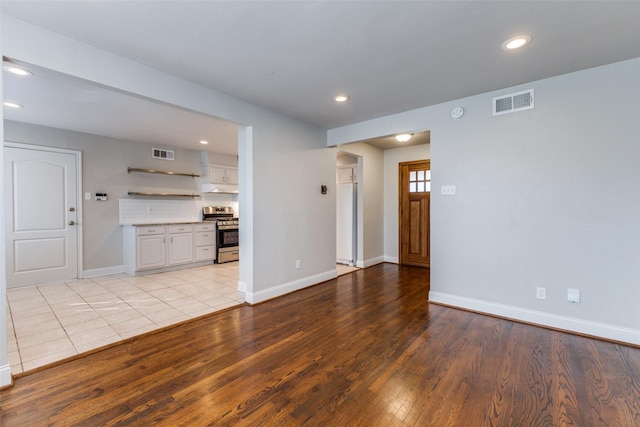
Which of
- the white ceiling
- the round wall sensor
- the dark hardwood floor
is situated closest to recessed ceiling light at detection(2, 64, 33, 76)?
the white ceiling

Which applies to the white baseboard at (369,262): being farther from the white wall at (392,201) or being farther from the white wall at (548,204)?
the white wall at (548,204)

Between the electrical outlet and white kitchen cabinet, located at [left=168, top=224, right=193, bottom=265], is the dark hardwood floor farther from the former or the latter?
white kitchen cabinet, located at [left=168, top=224, right=193, bottom=265]

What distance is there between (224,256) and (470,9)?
576 cm

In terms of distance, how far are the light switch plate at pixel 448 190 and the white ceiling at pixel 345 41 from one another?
109 centimetres

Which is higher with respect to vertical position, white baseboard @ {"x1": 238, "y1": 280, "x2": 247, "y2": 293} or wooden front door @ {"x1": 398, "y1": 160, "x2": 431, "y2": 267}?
wooden front door @ {"x1": 398, "y1": 160, "x2": 431, "y2": 267}

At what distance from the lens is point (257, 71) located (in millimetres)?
2660

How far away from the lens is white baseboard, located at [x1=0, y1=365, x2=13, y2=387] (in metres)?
1.86

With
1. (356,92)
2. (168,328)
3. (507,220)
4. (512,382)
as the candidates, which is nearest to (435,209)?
(507,220)

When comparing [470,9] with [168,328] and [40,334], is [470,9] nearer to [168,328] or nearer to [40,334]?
[168,328]

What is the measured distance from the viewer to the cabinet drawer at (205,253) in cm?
571

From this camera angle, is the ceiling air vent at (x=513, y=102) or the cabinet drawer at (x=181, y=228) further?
the cabinet drawer at (x=181, y=228)

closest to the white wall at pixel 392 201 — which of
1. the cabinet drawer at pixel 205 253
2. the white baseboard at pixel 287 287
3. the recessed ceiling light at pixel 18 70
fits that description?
the white baseboard at pixel 287 287

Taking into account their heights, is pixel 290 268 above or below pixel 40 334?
above

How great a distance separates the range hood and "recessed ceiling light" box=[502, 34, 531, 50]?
5564 mm
